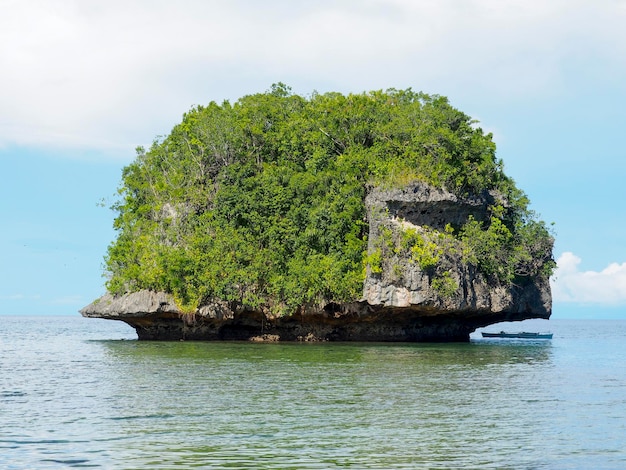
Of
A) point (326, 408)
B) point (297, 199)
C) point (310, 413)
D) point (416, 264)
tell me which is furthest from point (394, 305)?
point (310, 413)

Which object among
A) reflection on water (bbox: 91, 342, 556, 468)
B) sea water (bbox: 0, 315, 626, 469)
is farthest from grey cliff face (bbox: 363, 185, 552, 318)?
sea water (bbox: 0, 315, 626, 469)

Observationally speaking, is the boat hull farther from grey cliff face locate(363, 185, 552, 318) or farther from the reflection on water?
the reflection on water

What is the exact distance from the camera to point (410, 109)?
4175 cm

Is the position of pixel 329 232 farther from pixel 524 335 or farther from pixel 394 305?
pixel 524 335

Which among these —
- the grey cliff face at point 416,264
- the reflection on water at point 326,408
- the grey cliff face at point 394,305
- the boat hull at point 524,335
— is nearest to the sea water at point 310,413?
the reflection on water at point 326,408

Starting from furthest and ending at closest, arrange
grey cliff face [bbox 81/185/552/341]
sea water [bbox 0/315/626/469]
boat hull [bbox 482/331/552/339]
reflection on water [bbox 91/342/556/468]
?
boat hull [bbox 482/331/552/339] → grey cliff face [bbox 81/185/552/341] → reflection on water [bbox 91/342/556/468] → sea water [bbox 0/315/626/469]

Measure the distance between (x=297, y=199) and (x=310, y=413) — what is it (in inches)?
984

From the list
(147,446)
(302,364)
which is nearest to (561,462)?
(147,446)

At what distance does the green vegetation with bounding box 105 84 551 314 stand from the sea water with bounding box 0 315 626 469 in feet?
32.3

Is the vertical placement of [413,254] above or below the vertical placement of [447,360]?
above

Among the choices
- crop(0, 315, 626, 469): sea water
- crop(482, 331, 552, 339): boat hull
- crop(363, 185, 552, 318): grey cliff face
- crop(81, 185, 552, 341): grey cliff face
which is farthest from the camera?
crop(482, 331, 552, 339): boat hull

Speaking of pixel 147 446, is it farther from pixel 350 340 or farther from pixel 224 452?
pixel 350 340

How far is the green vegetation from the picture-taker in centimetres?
3947

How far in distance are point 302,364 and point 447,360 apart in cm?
594
